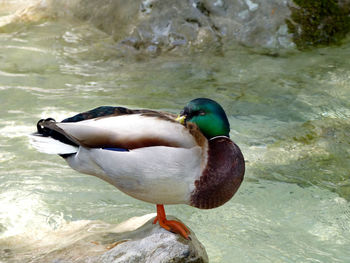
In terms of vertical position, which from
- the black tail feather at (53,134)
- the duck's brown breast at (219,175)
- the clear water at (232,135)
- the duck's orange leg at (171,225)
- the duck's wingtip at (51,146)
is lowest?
Result: the clear water at (232,135)

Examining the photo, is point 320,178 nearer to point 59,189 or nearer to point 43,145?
point 59,189

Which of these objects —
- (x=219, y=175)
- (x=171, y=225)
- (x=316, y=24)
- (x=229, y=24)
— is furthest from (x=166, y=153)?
(x=316, y=24)

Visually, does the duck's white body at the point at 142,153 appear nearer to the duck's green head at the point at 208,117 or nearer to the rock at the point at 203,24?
the duck's green head at the point at 208,117

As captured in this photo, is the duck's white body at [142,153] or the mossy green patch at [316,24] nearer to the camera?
the duck's white body at [142,153]

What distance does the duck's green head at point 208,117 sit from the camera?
118 inches

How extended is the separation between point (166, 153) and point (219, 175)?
0.98 ft

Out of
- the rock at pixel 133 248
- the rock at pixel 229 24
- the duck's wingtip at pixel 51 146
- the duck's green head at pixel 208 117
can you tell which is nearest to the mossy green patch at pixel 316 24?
the rock at pixel 229 24

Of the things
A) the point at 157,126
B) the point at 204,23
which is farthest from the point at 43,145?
the point at 204,23

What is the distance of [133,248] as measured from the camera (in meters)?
3.10

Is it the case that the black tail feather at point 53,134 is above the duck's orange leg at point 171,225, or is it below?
above

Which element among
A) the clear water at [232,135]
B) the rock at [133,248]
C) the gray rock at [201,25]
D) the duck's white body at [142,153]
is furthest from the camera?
the gray rock at [201,25]

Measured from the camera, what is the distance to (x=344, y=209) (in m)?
4.19

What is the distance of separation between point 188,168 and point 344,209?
1.79 m

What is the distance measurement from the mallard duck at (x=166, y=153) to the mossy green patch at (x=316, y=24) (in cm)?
454
